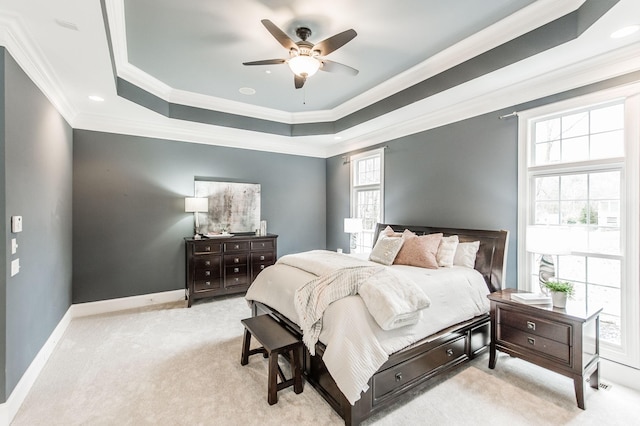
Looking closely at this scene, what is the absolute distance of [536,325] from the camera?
2471 mm

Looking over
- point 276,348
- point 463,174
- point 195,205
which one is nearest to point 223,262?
point 195,205

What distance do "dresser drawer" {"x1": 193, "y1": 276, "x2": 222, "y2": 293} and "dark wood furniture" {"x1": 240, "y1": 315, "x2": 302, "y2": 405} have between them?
209 cm

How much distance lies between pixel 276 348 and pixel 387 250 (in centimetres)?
185

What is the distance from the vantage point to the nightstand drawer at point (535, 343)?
2.30 meters

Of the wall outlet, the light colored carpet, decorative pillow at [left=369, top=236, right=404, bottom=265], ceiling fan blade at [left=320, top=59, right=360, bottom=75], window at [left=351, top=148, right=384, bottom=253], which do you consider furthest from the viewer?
window at [left=351, top=148, right=384, bottom=253]

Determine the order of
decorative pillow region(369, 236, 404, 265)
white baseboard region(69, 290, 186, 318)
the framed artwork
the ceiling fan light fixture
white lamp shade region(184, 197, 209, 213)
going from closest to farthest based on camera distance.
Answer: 1. the ceiling fan light fixture
2. decorative pillow region(369, 236, 404, 265)
3. white baseboard region(69, 290, 186, 318)
4. white lamp shade region(184, 197, 209, 213)
5. the framed artwork

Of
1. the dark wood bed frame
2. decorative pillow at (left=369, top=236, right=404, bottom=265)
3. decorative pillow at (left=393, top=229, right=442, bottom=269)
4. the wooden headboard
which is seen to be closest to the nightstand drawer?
the dark wood bed frame

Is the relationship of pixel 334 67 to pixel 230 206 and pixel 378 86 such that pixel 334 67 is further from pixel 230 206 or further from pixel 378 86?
pixel 230 206

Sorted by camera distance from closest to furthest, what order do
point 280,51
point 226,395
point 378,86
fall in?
point 226,395
point 280,51
point 378,86

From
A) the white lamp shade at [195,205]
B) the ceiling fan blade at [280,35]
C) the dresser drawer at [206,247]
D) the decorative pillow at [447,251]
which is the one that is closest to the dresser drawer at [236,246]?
the dresser drawer at [206,247]

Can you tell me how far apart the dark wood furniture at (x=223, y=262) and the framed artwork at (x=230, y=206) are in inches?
16.4

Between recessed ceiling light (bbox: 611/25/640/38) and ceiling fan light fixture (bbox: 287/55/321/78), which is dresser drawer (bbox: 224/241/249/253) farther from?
recessed ceiling light (bbox: 611/25/640/38)

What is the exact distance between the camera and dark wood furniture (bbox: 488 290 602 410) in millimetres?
2229

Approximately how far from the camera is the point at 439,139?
158 inches
